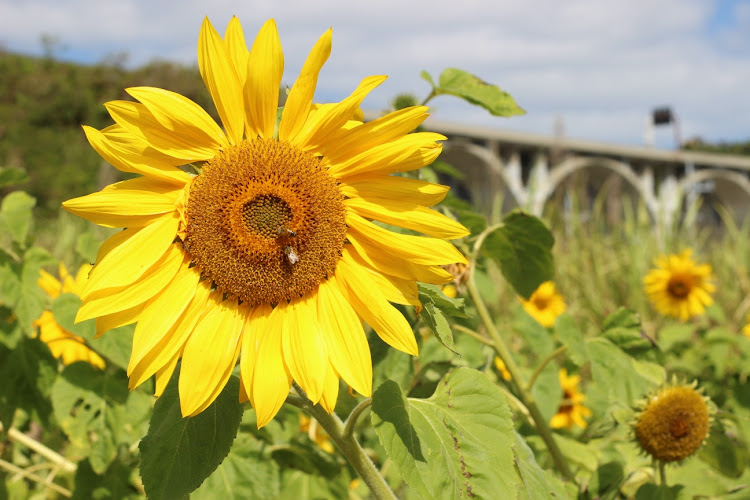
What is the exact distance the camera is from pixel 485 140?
83.5ft

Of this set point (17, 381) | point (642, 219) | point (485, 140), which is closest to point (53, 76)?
point (485, 140)

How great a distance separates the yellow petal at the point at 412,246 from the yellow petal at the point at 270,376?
188mm

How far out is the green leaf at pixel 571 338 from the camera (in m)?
1.57

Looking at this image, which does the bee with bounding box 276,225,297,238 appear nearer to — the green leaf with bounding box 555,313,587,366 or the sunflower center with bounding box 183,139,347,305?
the sunflower center with bounding box 183,139,347,305

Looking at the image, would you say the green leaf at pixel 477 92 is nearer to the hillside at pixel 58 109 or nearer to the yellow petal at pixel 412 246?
the yellow petal at pixel 412 246

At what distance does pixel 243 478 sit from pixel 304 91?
2.84ft

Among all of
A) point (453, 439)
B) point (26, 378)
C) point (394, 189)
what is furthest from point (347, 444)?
point (26, 378)

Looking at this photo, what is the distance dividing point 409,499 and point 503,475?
0.30m

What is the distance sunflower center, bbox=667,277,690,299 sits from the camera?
3.85m

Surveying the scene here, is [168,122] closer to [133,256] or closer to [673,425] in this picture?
[133,256]

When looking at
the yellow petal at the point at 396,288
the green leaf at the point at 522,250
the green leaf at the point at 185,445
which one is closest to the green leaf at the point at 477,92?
the green leaf at the point at 522,250

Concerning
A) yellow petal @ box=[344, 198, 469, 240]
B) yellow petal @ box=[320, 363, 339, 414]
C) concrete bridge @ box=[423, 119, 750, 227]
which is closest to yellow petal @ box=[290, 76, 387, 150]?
yellow petal @ box=[344, 198, 469, 240]

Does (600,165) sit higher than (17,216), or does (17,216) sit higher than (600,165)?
(600,165)

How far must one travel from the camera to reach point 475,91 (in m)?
1.53
